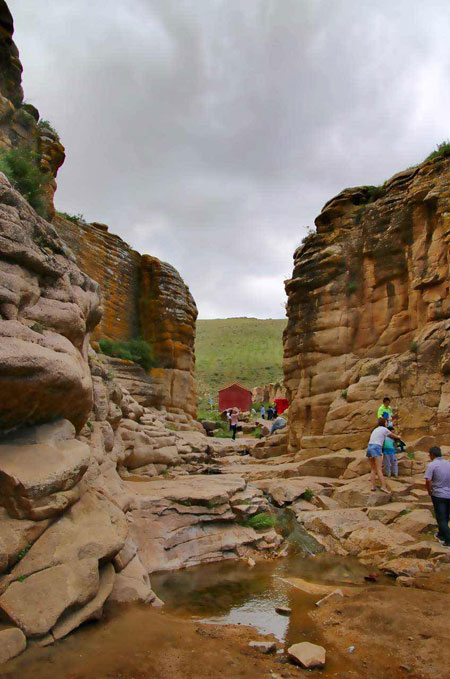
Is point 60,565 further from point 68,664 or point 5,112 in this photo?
point 5,112

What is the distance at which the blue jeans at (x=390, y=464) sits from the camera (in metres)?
10.2

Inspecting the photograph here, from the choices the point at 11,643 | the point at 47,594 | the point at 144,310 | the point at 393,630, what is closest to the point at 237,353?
the point at 144,310

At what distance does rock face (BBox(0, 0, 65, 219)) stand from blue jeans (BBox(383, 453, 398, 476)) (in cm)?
1140

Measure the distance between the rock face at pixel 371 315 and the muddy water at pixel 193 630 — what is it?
672 centimetres

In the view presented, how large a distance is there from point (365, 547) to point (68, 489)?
211 inches

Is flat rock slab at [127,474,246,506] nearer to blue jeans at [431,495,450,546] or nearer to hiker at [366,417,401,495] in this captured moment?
hiker at [366,417,401,495]

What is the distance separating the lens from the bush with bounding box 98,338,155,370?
1906 centimetres

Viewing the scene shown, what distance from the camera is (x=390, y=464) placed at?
1025 centimetres

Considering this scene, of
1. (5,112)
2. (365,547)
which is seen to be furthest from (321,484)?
(5,112)

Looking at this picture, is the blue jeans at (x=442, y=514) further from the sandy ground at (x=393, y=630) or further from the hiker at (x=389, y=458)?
the hiker at (x=389, y=458)

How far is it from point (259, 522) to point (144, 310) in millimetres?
14881

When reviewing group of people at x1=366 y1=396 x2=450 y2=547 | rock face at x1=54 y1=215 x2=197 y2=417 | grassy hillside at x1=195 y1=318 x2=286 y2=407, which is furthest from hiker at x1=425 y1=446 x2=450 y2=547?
grassy hillside at x1=195 y1=318 x2=286 y2=407

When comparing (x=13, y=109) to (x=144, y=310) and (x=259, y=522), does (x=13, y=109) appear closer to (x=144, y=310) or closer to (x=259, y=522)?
(x=144, y=310)

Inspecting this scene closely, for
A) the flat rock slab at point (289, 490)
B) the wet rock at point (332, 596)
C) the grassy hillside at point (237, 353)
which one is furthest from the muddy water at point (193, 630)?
the grassy hillside at point (237, 353)
